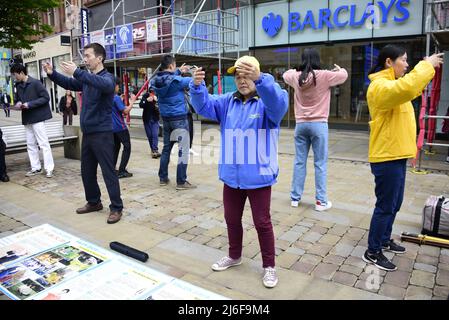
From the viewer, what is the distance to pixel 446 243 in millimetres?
3727

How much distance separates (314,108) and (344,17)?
822 centimetres

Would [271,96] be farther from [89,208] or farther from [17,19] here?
[17,19]

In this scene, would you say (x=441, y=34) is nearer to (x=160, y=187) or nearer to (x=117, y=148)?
(x=160, y=187)

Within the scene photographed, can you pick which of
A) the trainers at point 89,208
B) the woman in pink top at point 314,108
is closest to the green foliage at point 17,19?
the trainers at point 89,208

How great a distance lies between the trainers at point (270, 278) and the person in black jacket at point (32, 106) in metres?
5.23

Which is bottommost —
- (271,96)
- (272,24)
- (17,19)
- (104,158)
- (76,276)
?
(76,276)

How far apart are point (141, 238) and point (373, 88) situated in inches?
106

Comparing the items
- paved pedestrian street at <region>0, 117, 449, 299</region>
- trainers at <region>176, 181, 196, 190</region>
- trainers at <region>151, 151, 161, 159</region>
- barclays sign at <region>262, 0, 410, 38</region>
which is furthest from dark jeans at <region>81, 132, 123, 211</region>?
barclays sign at <region>262, 0, 410, 38</region>

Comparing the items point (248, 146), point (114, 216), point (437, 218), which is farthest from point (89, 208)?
point (437, 218)

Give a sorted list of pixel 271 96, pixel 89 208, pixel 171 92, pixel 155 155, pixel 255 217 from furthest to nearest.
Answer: pixel 155 155 → pixel 171 92 → pixel 89 208 → pixel 255 217 → pixel 271 96

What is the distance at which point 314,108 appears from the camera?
467cm

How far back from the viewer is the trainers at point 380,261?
3311 mm

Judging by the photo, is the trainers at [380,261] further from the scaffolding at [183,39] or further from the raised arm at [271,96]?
the scaffolding at [183,39]

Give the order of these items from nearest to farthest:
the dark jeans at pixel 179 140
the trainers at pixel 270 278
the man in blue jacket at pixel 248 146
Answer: the man in blue jacket at pixel 248 146, the trainers at pixel 270 278, the dark jeans at pixel 179 140
